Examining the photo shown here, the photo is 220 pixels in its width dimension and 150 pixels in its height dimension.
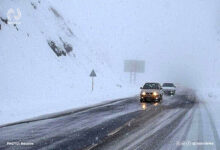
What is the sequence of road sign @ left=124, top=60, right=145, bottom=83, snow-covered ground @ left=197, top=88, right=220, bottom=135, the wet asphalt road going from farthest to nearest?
1. road sign @ left=124, top=60, right=145, bottom=83
2. snow-covered ground @ left=197, top=88, right=220, bottom=135
3. the wet asphalt road

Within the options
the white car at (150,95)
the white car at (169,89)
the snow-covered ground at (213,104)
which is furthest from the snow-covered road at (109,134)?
the white car at (169,89)

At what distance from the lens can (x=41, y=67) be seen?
96.7ft

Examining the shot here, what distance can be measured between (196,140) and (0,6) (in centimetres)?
2699

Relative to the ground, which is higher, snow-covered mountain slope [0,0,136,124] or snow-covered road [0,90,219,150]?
snow-covered mountain slope [0,0,136,124]

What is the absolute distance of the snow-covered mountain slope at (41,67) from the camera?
20109 mm

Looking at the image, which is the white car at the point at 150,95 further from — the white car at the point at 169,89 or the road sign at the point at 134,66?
the road sign at the point at 134,66

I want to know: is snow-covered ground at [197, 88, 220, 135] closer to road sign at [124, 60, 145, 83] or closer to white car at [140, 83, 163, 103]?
white car at [140, 83, 163, 103]

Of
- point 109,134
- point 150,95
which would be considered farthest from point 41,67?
point 109,134

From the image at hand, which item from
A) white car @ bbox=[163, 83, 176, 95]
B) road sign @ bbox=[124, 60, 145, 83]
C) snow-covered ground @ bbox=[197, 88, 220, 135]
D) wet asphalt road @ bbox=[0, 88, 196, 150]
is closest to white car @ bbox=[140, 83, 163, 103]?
snow-covered ground @ bbox=[197, 88, 220, 135]

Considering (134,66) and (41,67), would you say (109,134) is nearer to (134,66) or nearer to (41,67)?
(41,67)

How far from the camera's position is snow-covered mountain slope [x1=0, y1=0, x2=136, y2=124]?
66.0 ft

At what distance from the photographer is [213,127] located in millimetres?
11188

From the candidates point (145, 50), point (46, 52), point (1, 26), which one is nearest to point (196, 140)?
point (1, 26)

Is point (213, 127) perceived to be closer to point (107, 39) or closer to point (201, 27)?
point (107, 39)
